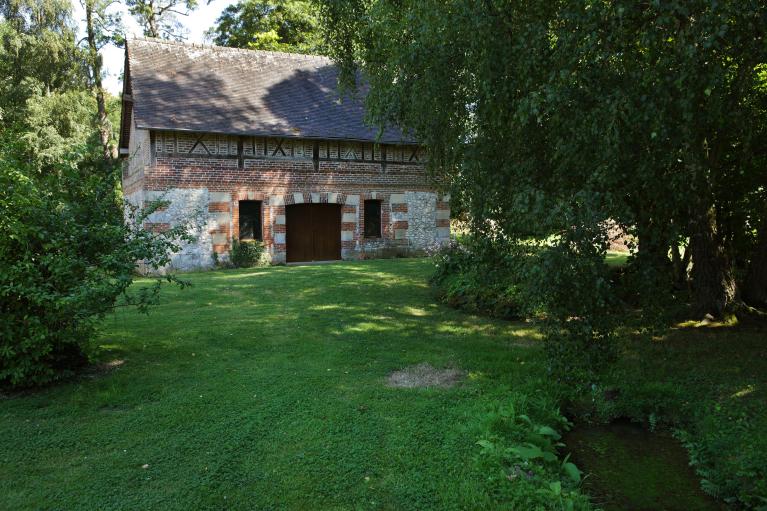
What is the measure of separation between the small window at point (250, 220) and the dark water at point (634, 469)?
13.5 m

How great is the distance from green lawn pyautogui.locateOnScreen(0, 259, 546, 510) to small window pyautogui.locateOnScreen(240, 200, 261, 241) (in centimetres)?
853

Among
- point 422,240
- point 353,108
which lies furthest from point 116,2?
point 422,240

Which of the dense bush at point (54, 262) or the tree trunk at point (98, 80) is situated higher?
the tree trunk at point (98, 80)

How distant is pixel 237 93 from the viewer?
18125 millimetres

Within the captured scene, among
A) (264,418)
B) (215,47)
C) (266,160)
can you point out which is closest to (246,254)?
(266,160)

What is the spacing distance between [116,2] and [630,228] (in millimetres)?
30178

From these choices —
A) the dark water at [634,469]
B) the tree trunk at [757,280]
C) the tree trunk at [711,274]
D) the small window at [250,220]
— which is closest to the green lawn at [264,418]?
the dark water at [634,469]

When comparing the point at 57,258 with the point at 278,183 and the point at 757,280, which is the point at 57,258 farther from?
the point at 278,183

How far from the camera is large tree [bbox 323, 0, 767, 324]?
412cm

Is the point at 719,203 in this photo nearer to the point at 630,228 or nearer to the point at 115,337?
the point at 630,228

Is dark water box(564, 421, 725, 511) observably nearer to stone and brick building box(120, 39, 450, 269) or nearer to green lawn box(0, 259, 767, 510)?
green lawn box(0, 259, 767, 510)

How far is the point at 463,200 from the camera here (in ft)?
21.2

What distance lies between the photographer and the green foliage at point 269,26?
27.3 m

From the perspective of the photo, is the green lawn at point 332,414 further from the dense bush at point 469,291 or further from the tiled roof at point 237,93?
the tiled roof at point 237,93
